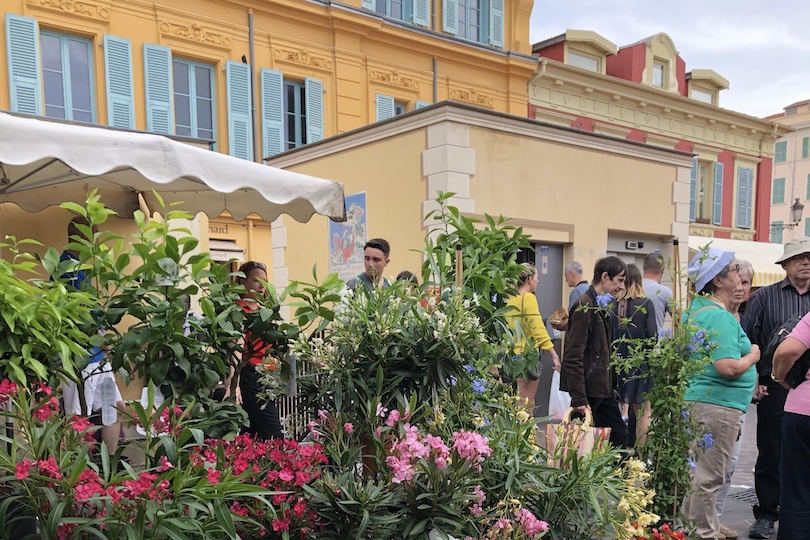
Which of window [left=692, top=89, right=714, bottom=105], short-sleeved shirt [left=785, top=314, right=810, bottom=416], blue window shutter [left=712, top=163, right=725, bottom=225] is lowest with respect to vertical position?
short-sleeved shirt [left=785, top=314, right=810, bottom=416]

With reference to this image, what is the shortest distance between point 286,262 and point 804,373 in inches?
266

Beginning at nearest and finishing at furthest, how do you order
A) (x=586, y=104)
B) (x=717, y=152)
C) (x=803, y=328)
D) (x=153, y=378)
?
(x=153, y=378) < (x=803, y=328) < (x=586, y=104) < (x=717, y=152)

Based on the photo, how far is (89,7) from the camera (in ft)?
30.7

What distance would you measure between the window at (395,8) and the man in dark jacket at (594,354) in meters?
10.3

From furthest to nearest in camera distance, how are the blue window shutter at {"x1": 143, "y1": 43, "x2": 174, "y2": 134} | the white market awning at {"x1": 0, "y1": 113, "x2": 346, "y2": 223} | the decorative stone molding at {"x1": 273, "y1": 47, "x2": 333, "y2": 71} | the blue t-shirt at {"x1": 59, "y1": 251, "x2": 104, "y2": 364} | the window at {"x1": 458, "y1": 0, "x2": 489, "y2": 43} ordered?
the window at {"x1": 458, "y1": 0, "x2": 489, "y2": 43} → the decorative stone molding at {"x1": 273, "y1": 47, "x2": 333, "y2": 71} → the blue window shutter at {"x1": 143, "y1": 43, "x2": 174, "y2": 134} → the white market awning at {"x1": 0, "y1": 113, "x2": 346, "y2": 223} → the blue t-shirt at {"x1": 59, "y1": 251, "x2": 104, "y2": 364}

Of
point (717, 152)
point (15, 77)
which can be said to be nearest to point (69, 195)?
point (15, 77)

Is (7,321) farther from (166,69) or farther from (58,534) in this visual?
(166,69)

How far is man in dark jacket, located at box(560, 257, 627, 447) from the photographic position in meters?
3.87

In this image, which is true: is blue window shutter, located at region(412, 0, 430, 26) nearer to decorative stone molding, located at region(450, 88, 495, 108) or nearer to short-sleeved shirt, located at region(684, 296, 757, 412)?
decorative stone molding, located at region(450, 88, 495, 108)

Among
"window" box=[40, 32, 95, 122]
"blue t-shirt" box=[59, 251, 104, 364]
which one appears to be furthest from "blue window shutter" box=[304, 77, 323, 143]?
"blue t-shirt" box=[59, 251, 104, 364]

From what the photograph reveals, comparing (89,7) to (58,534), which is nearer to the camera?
(58,534)

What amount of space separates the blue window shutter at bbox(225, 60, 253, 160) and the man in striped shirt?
9295mm

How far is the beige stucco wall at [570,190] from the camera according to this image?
22.5ft

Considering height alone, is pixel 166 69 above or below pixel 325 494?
above
